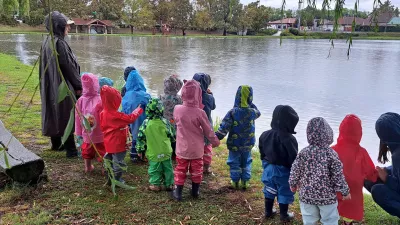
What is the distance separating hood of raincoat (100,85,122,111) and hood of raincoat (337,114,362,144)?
1935 millimetres

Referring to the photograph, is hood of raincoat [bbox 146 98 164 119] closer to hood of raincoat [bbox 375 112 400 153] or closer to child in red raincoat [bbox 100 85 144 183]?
child in red raincoat [bbox 100 85 144 183]

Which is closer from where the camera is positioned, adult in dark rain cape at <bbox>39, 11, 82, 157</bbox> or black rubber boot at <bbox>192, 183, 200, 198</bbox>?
black rubber boot at <bbox>192, 183, 200, 198</bbox>

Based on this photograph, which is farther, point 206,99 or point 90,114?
point 206,99

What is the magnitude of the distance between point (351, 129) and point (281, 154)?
0.56 m

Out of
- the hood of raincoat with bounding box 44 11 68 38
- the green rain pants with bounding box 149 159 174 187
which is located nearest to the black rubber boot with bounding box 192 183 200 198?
the green rain pants with bounding box 149 159 174 187

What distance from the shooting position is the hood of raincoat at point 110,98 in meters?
3.41

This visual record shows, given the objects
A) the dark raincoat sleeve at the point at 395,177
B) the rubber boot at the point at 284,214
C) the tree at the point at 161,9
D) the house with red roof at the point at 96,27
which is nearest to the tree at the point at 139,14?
the tree at the point at 161,9

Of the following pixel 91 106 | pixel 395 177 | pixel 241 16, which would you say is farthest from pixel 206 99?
pixel 241 16

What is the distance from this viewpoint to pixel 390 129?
2900 millimetres

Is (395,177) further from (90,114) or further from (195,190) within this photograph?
(90,114)

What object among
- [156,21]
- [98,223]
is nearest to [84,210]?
[98,223]

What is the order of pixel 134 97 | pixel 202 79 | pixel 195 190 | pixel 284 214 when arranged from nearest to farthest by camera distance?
pixel 284 214 → pixel 195 190 → pixel 202 79 → pixel 134 97

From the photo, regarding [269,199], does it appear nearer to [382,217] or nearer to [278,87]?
[382,217]

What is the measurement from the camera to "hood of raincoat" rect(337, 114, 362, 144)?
9.32 feet
